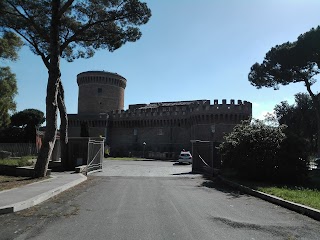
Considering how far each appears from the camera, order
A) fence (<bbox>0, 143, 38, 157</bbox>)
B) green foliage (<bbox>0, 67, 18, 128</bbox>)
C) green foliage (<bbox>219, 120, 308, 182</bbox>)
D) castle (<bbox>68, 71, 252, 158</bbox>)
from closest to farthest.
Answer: green foliage (<bbox>219, 120, 308, 182</bbox>) < green foliage (<bbox>0, 67, 18, 128</bbox>) < fence (<bbox>0, 143, 38, 157</bbox>) < castle (<bbox>68, 71, 252, 158</bbox>)

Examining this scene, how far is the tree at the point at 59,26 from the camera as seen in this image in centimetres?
1953

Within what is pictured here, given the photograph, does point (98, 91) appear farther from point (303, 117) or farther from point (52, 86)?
point (52, 86)

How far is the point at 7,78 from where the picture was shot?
34062mm

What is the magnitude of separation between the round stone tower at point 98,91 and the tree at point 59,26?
51.9m

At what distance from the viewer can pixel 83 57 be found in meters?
25.4

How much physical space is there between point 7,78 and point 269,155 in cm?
2616

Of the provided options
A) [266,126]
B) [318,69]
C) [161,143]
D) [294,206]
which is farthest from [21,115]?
[294,206]

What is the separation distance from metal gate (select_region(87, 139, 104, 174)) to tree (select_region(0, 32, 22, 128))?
893 centimetres

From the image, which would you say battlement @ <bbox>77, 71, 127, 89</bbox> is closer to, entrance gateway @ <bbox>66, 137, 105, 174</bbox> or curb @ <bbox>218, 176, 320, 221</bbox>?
entrance gateway @ <bbox>66, 137, 105, 174</bbox>

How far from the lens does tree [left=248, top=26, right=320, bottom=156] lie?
34.4 meters

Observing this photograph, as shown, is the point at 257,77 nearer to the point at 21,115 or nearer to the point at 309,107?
the point at 309,107

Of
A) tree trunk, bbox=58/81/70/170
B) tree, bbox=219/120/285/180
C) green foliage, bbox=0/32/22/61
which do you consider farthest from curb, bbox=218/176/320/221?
green foliage, bbox=0/32/22/61

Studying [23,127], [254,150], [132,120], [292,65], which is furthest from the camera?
[23,127]

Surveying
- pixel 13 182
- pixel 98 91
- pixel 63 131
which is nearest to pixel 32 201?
pixel 13 182
